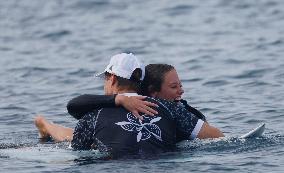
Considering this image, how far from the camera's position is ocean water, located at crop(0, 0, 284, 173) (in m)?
12.0

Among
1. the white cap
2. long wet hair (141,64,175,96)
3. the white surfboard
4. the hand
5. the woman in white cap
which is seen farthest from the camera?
the white surfboard

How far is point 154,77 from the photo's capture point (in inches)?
472

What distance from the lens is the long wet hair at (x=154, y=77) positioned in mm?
11992

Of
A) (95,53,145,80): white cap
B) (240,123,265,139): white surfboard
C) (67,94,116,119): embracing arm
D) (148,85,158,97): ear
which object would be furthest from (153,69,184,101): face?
(240,123,265,139): white surfboard

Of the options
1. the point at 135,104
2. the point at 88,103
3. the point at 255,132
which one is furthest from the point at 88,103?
the point at 255,132

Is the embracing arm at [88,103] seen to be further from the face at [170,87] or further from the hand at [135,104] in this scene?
the face at [170,87]

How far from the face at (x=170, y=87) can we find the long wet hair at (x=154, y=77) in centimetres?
4

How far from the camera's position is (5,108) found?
660 inches

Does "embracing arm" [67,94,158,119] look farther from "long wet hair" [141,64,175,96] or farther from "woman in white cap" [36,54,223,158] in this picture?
"long wet hair" [141,64,175,96]

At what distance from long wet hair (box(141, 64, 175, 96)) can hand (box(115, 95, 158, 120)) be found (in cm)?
49

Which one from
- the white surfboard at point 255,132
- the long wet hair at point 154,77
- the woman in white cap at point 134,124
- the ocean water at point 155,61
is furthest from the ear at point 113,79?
the white surfboard at point 255,132

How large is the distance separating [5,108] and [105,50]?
6.58 m

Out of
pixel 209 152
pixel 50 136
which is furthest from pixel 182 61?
pixel 209 152

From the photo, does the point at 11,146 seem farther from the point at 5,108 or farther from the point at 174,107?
the point at 5,108
